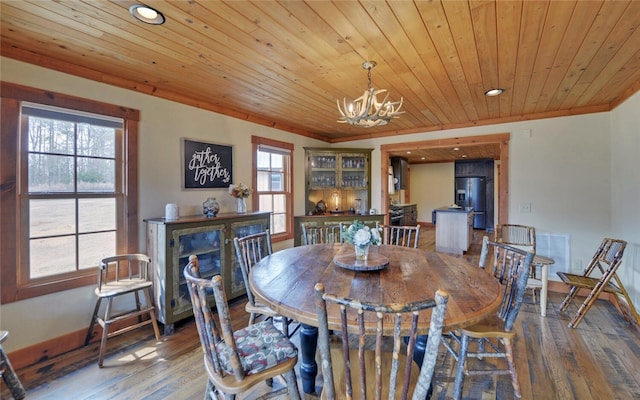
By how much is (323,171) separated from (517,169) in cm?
291

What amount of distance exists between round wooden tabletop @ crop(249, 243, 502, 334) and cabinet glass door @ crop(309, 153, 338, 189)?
2.73 meters

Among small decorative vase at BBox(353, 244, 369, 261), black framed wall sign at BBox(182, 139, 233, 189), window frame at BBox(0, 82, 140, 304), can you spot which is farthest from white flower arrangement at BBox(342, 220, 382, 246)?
window frame at BBox(0, 82, 140, 304)

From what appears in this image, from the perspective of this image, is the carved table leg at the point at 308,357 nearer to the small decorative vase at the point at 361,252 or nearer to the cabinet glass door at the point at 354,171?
the small decorative vase at the point at 361,252

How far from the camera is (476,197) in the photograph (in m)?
8.47

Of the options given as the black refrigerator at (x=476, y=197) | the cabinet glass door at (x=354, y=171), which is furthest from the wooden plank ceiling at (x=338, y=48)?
the black refrigerator at (x=476, y=197)

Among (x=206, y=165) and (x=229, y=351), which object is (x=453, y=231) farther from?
(x=229, y=351)

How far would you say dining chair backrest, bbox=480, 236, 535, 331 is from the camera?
1685mm

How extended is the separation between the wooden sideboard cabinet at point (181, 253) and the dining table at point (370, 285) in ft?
3.49

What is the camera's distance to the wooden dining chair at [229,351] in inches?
46.8

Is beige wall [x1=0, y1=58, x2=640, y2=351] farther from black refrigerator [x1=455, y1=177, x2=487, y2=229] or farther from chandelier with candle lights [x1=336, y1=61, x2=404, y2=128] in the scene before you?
black refrigerator [x1=455, y1=177, x2=487, y2=229]

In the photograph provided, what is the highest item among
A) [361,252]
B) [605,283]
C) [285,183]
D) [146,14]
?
[146,14]

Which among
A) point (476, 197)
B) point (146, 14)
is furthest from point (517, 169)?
point (476, 197)

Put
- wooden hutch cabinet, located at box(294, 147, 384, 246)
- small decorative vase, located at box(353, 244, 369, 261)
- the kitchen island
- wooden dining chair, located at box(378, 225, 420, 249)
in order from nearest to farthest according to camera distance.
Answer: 1. small decorative vase, located at box(353, 244, 369, 261)
2. wooden dining chair, located at box(378, 225, 420, 249)
3. wooden hutch cabinet, located at box(294, 147, 384, 246)
4. the kitchen island

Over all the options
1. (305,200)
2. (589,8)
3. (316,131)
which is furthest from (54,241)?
(589,8)
